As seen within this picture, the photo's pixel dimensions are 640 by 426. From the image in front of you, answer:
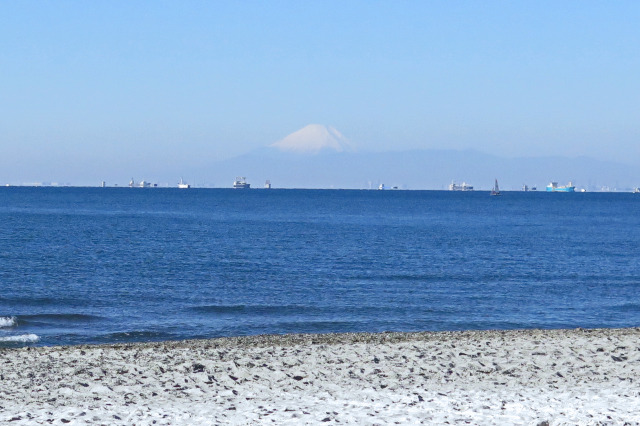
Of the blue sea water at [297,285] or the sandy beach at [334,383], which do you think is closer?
the sandy beach at [334,383]

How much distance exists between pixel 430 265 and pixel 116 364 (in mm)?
34548

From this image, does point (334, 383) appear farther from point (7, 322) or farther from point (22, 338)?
point (7, 322)

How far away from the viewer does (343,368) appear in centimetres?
1645

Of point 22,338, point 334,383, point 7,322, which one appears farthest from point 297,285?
point 334,383

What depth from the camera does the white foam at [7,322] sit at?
27031 mm

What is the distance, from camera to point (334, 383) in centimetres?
1514

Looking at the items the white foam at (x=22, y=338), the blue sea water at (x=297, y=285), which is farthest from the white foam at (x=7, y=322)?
the white foam at (x=22, y=338)

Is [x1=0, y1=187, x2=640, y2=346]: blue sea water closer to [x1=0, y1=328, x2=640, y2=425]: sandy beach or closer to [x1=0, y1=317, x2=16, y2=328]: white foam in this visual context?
[x1=0, y1=317, x2=16, y2=328]: white foam

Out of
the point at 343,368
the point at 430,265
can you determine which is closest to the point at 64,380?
the point at 343,368

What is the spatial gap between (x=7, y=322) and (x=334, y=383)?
16271 millimetres

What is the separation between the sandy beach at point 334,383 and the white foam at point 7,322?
8342 millimetres

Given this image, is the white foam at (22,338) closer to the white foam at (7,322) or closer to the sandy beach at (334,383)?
the white foam at (7,322)

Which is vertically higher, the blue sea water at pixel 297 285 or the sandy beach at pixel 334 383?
the sandy beach at pixel 334 383

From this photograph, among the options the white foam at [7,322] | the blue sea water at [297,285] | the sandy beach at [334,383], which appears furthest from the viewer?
the blue sea water at [297,285]
